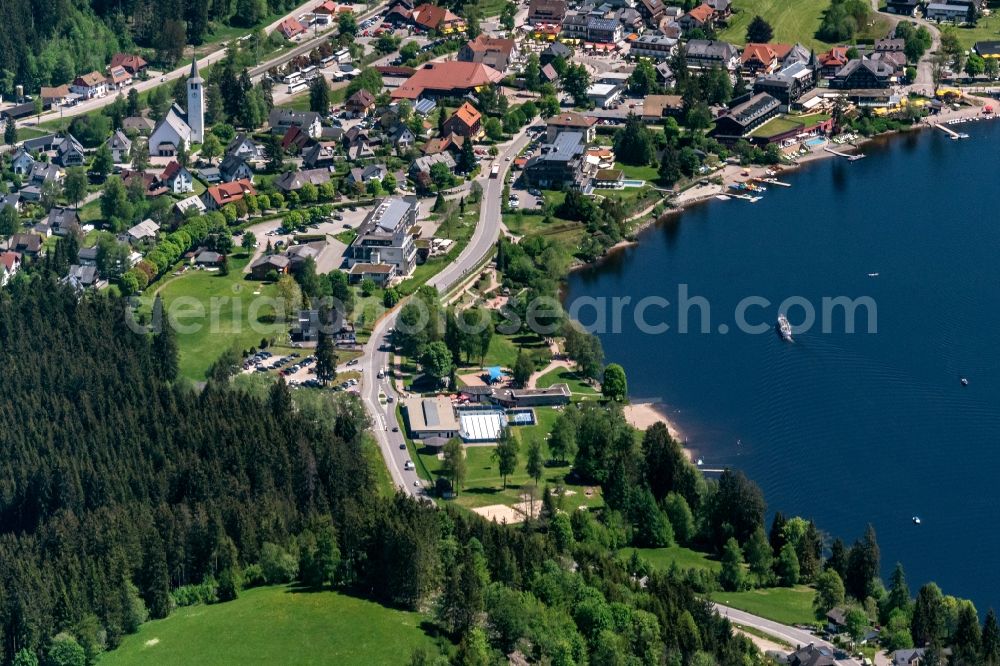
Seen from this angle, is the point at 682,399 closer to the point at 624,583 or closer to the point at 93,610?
the point at 624,583

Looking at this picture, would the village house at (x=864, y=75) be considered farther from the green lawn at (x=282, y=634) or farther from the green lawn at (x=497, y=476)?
the green lawn at (x=282, y=634)

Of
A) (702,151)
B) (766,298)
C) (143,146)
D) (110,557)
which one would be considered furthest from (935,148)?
(110,557)

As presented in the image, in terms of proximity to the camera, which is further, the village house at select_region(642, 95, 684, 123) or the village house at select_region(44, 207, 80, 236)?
the village house at select_region(642, 95, 684, 123)

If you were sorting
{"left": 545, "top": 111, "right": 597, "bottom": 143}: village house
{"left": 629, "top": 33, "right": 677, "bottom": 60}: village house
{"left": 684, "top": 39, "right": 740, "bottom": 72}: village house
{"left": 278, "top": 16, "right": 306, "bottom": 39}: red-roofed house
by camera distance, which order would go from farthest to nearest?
{"left": 278, "top": 16, "right": 306, "bottom": 39}: red-roofed house < {"left": 629, "top": 33, "right": 677, "bottom": 60}: village house < {"left": 684, "top": 39, "right": 740, "bottom": 72}: village house < {"left": 545, "top": 111, "right": 597, "bottom": 143}: village house

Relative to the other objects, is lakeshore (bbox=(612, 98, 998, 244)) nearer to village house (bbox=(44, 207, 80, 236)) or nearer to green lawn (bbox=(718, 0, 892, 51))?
green lawn (bbox=(718, 0, 892, 51))

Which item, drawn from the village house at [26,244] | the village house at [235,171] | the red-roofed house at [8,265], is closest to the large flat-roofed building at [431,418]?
the red-roofed house at [8,265]

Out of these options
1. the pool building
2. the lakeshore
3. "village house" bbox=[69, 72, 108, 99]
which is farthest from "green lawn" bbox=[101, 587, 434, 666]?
"village house" bbox=[69, 72, 108, 99]

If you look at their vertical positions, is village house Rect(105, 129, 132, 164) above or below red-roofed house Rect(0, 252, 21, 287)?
above
